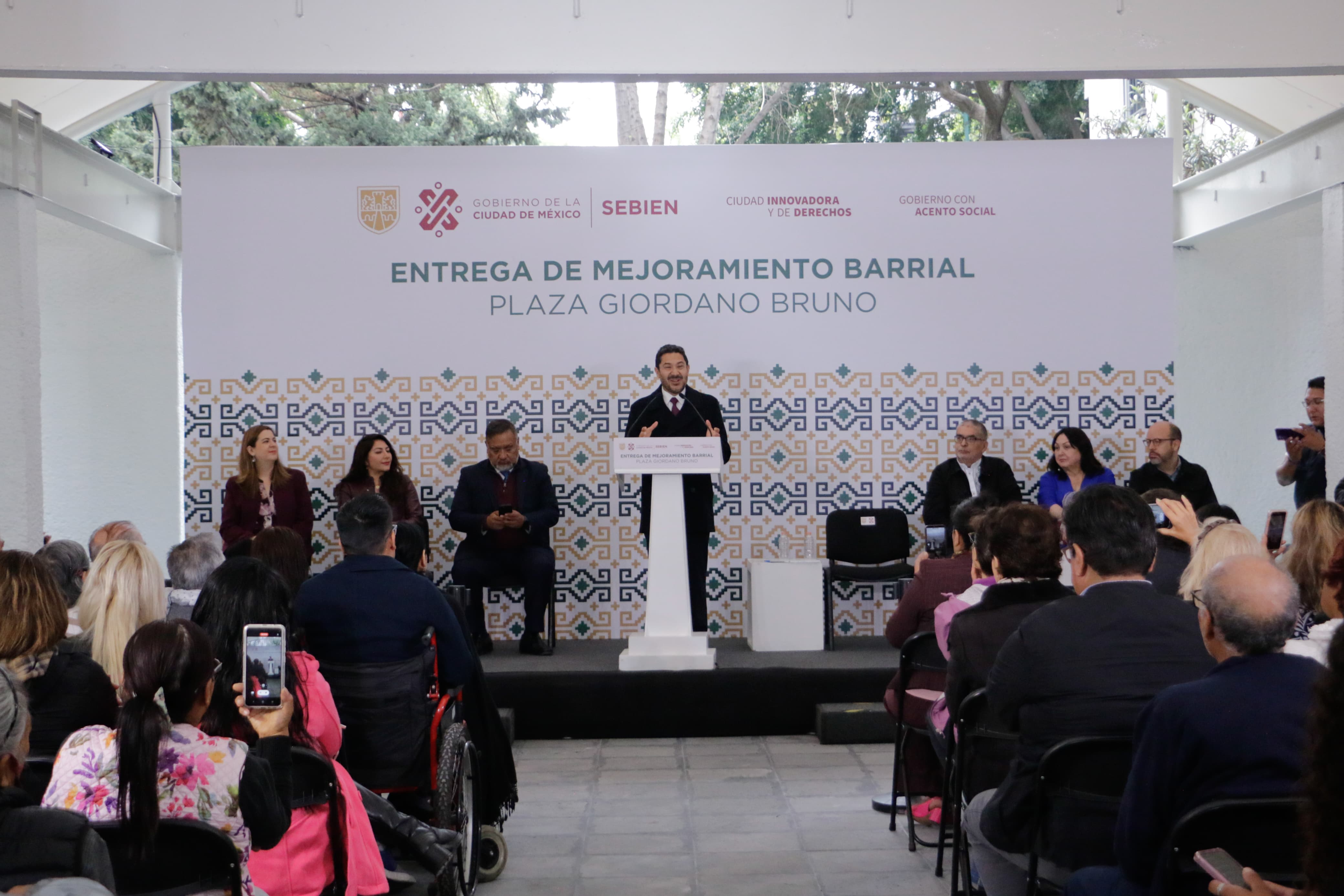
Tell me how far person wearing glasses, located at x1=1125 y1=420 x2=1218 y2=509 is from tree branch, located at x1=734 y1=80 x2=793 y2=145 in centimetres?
970

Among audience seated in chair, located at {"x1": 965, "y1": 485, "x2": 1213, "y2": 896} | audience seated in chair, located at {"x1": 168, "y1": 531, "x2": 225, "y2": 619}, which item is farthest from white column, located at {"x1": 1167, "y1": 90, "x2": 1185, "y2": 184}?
audience seated in chair, located at {"x1": 168, "y1": 531, "x2": 225, "y2": 619}

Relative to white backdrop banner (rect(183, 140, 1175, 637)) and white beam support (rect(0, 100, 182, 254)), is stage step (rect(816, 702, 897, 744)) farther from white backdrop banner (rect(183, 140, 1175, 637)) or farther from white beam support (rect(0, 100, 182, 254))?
white beam support (rect(0, 100, 182, 254))

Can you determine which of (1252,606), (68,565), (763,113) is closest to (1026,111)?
(763,113)

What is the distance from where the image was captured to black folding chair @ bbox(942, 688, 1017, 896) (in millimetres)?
3035

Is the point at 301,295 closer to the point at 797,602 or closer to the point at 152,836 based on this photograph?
the point at 797,602

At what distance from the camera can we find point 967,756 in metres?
3.18

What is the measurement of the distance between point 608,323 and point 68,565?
13.0ft

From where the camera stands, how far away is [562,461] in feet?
24.5

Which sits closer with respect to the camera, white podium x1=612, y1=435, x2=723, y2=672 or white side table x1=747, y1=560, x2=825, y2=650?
white podium x1=612, y1=435, x2=723, y2=672

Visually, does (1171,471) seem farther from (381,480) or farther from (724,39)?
(381,480)

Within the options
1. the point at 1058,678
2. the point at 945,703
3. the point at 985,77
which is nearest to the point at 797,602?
the point at 985,77

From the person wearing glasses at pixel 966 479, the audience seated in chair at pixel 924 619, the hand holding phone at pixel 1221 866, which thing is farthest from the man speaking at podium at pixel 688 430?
the hand holding phone at pixel 1221 866

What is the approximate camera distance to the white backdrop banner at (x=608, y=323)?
744cm

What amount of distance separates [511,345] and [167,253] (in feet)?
8.65
